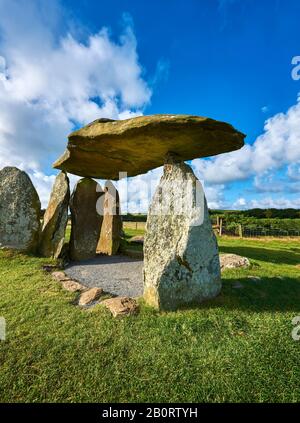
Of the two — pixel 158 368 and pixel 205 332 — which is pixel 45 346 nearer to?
pixel 158 368

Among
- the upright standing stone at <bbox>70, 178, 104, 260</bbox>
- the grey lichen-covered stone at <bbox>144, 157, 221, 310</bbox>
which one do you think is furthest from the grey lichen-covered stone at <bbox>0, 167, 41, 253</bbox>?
the grey lichen-covered stone at <bbox>144, 157, 221, 310</bbox>

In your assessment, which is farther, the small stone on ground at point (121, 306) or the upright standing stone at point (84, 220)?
the upright standing stone at point (84, 220)

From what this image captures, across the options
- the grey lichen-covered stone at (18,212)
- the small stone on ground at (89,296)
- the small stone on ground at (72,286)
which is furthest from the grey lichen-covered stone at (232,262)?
the grey lichen-covered stone at (18,212)

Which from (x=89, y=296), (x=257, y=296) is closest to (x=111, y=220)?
(x=89, y=296)

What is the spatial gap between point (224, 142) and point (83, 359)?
5.36 meters

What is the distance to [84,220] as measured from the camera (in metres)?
11.6

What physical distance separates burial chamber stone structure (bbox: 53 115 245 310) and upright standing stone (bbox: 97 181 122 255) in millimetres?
5551

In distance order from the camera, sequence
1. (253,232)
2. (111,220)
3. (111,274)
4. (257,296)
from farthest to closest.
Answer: (253,232)
(111,220)
(111,274)
(257,296)

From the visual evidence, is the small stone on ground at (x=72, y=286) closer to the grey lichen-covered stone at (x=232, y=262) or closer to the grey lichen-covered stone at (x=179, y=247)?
the grey lichen-covered stone at (x=179, y=247)

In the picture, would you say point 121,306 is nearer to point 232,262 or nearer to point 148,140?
point 148,140

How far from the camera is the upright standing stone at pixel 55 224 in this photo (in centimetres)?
1048

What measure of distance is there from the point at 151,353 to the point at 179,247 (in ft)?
7.54

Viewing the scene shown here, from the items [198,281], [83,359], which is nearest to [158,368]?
[83,359]

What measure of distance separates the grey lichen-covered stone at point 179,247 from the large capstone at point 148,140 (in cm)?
77
